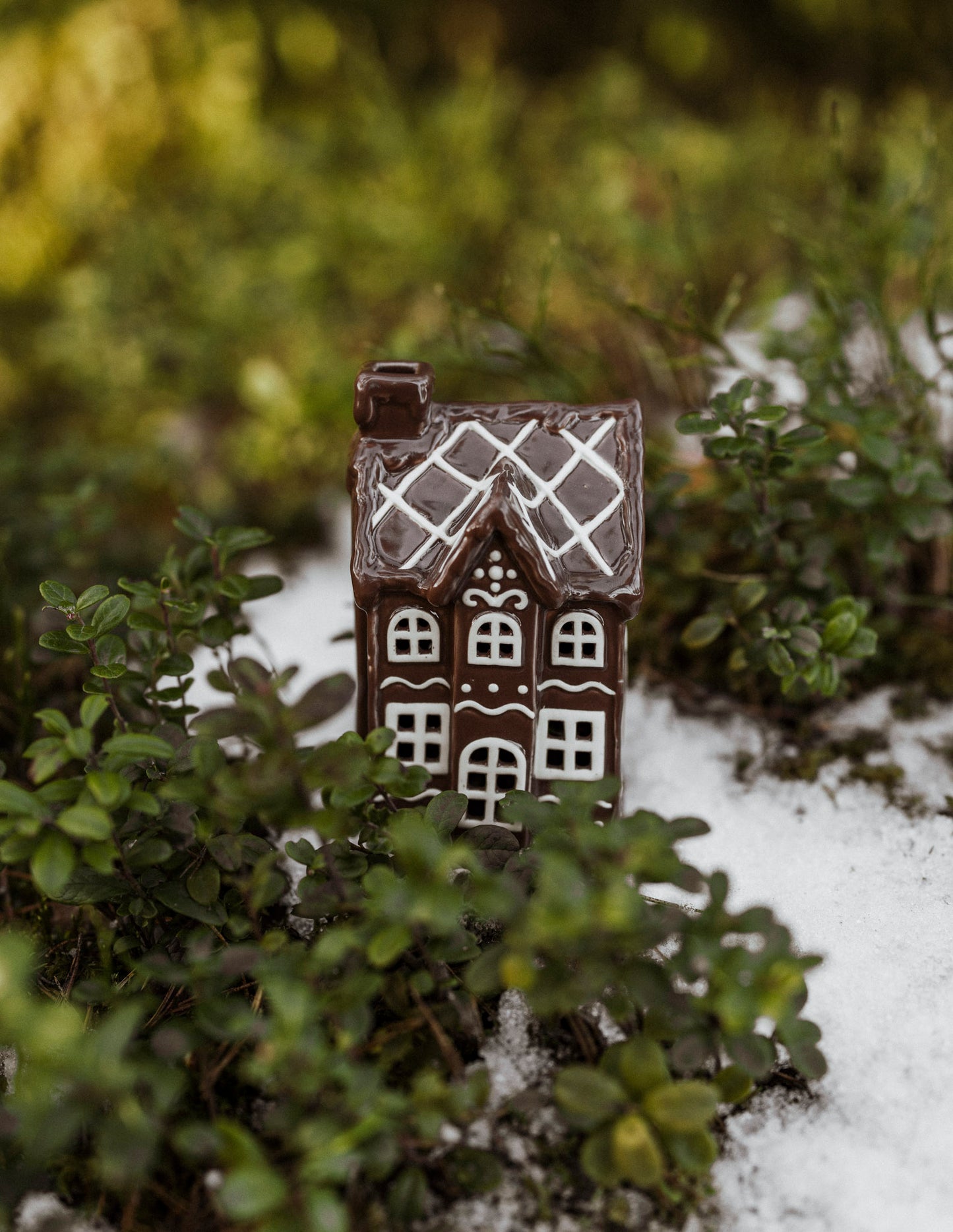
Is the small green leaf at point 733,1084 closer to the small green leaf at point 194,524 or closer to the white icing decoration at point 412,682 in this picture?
the white icing decoration at point 412,682

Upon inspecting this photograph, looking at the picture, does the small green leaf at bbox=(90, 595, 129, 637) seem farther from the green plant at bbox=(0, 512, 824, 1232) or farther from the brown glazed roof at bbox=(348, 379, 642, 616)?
the brown glazed roof at bbox=(348, 379, 642, 616)

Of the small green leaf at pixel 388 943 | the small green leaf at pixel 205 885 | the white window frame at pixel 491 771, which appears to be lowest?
the small green leaf at pixel 205 885

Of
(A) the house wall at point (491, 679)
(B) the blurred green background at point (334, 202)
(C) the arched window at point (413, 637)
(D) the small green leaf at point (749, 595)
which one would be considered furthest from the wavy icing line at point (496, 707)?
(B) the blurred green background at point (334, 202)

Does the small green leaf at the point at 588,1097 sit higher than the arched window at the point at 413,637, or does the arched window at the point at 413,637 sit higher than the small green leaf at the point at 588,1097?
the arched window at the point at 413,637

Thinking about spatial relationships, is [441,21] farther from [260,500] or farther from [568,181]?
[260,500]

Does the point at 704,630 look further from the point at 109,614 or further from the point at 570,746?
the point at 109,614
